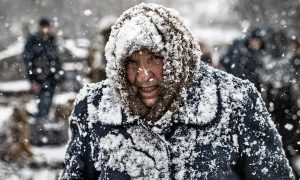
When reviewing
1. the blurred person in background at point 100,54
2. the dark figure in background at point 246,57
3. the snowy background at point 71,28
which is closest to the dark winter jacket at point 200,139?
the snowy background at point 71,28

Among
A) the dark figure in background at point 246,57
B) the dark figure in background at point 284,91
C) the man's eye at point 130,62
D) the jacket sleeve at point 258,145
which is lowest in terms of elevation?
the jacket sleeve at point 258,145

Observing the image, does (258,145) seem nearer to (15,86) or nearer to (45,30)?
(45,30)

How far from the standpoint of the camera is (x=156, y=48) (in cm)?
225

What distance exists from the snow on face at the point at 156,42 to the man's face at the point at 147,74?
1.2 inches

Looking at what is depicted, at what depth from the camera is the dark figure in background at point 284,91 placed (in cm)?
604

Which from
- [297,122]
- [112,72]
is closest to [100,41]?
[297,122]

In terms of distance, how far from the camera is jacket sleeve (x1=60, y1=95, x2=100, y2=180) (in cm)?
251

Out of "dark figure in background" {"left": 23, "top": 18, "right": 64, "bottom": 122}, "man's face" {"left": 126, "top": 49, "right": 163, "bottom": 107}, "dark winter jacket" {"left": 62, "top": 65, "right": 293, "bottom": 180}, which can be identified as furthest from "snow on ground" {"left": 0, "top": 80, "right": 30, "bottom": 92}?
"man's face" {"left": 126, "top": 49, "right": 163, "bottom": 107}

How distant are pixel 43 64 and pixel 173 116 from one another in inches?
248

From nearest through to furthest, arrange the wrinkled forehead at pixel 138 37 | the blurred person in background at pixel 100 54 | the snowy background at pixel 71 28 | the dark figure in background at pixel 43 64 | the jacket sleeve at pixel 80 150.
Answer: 1. the wrinkled forehead at pixel 138 37
2. the jacket sleeve at pixel 80 150
3. the blurred person in background at pixel 100 54
4. the snowy background at pixel 71 28
5. the dark figure in background at pixel 43 64

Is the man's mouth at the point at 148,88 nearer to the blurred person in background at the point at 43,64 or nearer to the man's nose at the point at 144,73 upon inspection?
the man's nose at the point at 144,73

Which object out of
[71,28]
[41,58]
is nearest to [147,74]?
[41,58]

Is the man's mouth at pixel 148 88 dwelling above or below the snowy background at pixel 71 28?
below

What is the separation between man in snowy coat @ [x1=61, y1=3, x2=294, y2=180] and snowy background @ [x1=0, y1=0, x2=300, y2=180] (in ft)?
1.18
